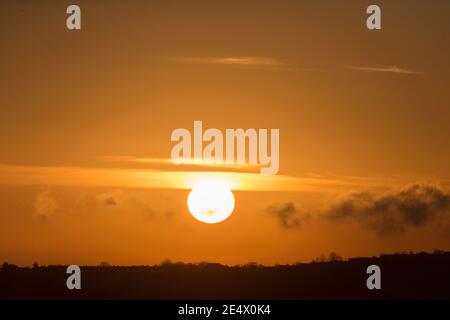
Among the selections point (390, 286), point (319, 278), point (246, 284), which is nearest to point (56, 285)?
point (246, 284)

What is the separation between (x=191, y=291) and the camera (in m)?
94.0

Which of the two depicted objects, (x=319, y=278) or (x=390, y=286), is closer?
(x=319, y=278)
